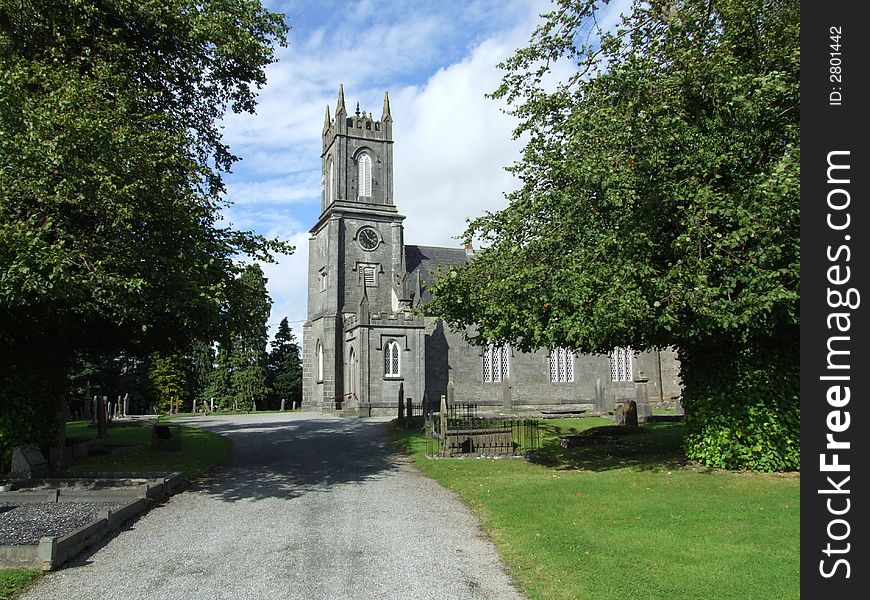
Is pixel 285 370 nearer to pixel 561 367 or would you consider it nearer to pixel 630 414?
pixel 561 367

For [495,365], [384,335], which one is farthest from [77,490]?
[495,365]

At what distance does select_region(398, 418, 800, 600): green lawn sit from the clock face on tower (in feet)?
105

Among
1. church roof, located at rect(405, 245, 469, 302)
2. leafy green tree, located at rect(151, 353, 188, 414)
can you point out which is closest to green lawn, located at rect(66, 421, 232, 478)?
church roof, located at rect(405, 245, 469, 302)

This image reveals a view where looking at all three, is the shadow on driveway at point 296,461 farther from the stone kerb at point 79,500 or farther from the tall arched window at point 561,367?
the tall arched window at point 561,367

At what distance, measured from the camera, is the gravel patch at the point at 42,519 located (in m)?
9.00

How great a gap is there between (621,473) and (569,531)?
5633mm

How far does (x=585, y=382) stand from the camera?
1865 inches

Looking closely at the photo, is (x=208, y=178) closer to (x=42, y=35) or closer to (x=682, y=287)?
(x=42, y=35)

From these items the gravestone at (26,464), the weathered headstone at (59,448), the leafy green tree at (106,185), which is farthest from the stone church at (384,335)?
the gravestone at (26,464)

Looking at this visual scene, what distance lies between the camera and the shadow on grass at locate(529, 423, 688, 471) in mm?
15859

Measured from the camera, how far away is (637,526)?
9445 mm

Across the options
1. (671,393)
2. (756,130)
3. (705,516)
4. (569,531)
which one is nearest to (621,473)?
(705,516)

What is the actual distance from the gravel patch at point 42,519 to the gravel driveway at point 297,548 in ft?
2.56

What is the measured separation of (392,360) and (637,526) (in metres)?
31.6
